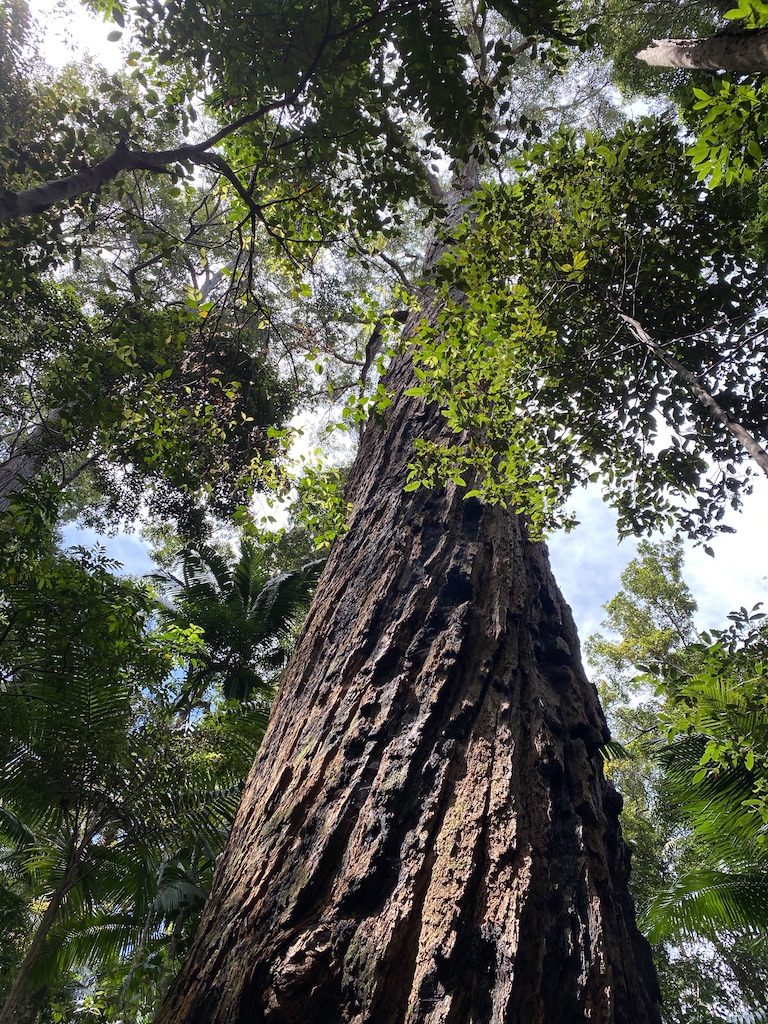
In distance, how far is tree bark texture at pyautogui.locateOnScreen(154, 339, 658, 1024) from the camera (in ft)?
4.61

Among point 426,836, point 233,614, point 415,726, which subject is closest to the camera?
point 426,836

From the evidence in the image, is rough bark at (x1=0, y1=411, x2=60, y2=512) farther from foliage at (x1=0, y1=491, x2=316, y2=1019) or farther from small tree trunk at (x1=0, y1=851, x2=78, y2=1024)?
small tree trunk at (x1=0, y1=851, x2=78, y2=1024)

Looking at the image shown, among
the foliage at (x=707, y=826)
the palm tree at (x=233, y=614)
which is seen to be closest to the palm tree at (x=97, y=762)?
the palm tree at (x=233, y=614)

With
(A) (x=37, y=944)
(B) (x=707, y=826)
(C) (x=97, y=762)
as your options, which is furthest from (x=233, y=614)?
(B) (x=707, y=826)

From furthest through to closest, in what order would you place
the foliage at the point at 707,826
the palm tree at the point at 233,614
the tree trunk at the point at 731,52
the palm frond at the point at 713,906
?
the palm tree at the point at 233,614 → the palm frond at the point at 713,906 → the foliage at the point at 707,826 → the tree trunk at the point at 731,52

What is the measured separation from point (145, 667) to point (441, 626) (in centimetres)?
338

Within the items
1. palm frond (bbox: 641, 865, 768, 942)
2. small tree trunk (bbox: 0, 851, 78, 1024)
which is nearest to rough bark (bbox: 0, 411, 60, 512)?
small tree trunk (bbox: 0, 851, 78, 1024)

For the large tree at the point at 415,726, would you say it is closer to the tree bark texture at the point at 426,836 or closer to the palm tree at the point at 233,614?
the tree bark texture at the point at 426,836

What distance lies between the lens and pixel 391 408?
4152 millimetres

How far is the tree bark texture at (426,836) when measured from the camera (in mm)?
1406

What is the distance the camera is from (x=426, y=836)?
1.68 metres

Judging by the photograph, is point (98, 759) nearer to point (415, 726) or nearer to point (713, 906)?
point (415, 726)

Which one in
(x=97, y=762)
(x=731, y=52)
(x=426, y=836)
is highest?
(x=731, y=52)

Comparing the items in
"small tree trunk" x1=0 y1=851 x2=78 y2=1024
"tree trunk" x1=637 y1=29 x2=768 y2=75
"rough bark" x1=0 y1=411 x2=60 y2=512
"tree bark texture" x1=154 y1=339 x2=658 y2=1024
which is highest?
"rough bark" x1=0 y1=411 x2=60 y2=512
